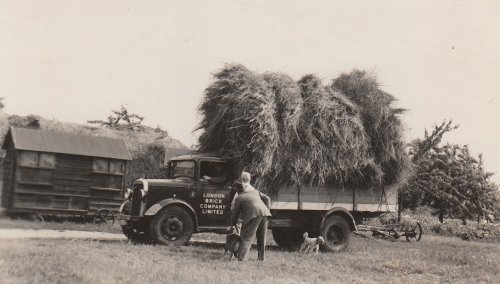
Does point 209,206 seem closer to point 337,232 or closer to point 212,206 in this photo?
point 212,206

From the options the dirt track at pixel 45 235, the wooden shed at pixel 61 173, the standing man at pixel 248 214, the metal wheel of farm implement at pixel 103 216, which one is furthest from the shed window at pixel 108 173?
the standing man at pixel 248 214

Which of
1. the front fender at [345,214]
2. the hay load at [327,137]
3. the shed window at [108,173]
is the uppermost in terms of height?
the hay load at [327,137]

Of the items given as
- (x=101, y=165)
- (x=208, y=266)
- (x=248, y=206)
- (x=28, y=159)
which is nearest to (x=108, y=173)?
(x=101, y=165)

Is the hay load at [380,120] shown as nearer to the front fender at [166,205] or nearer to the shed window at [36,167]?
the front fender at [166,205]

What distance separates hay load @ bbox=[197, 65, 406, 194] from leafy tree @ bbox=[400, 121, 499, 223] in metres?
15.1

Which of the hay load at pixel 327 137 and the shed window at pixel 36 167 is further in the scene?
the shed window at pixel 36 167

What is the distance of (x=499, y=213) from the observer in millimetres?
34812

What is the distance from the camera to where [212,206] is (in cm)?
1194

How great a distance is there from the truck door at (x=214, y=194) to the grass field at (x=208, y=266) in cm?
Answer: 125

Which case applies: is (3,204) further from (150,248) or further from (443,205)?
(443,205)

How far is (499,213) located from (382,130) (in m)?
25.4

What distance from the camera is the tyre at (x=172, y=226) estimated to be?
11.1m

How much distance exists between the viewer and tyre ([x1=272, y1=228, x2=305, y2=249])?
13.8 m

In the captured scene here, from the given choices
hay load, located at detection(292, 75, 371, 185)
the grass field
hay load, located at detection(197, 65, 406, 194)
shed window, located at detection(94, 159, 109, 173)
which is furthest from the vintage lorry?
shed window, located at detection(94, 159, 109, 173)
